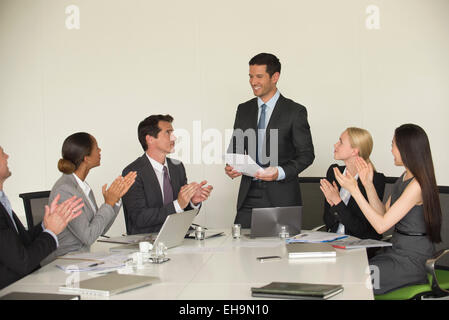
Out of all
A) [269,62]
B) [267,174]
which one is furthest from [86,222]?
[269,62]

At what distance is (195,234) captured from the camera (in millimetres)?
3383

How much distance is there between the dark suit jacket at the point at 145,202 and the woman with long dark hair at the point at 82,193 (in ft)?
0.97

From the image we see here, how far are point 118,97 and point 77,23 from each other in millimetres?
911

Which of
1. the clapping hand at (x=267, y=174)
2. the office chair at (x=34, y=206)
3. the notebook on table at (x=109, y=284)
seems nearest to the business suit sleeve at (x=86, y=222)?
the office chair at (x=34, y=206)

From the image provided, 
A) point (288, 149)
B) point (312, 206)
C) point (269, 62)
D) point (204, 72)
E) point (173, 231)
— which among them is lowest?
point (312, 206)

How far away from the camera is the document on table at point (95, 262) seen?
8.17ft

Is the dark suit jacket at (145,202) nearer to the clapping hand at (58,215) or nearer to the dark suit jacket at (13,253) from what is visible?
the clapping hand at (58,215)

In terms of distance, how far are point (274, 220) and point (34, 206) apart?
1628 mm

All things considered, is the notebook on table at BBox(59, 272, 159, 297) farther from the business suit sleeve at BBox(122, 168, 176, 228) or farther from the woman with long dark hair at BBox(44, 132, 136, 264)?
the business suit sleeve at BBox(122, 168, 176, 228)

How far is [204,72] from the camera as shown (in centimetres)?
591

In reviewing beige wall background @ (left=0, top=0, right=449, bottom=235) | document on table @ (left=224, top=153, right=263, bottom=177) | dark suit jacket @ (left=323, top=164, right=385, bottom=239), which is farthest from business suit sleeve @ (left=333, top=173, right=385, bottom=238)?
beige wall background @ (left=0, top=0, right=449, bottom=235)

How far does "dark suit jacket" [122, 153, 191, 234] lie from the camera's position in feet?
11.9

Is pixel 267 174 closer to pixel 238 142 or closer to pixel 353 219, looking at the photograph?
pixel 238 142
